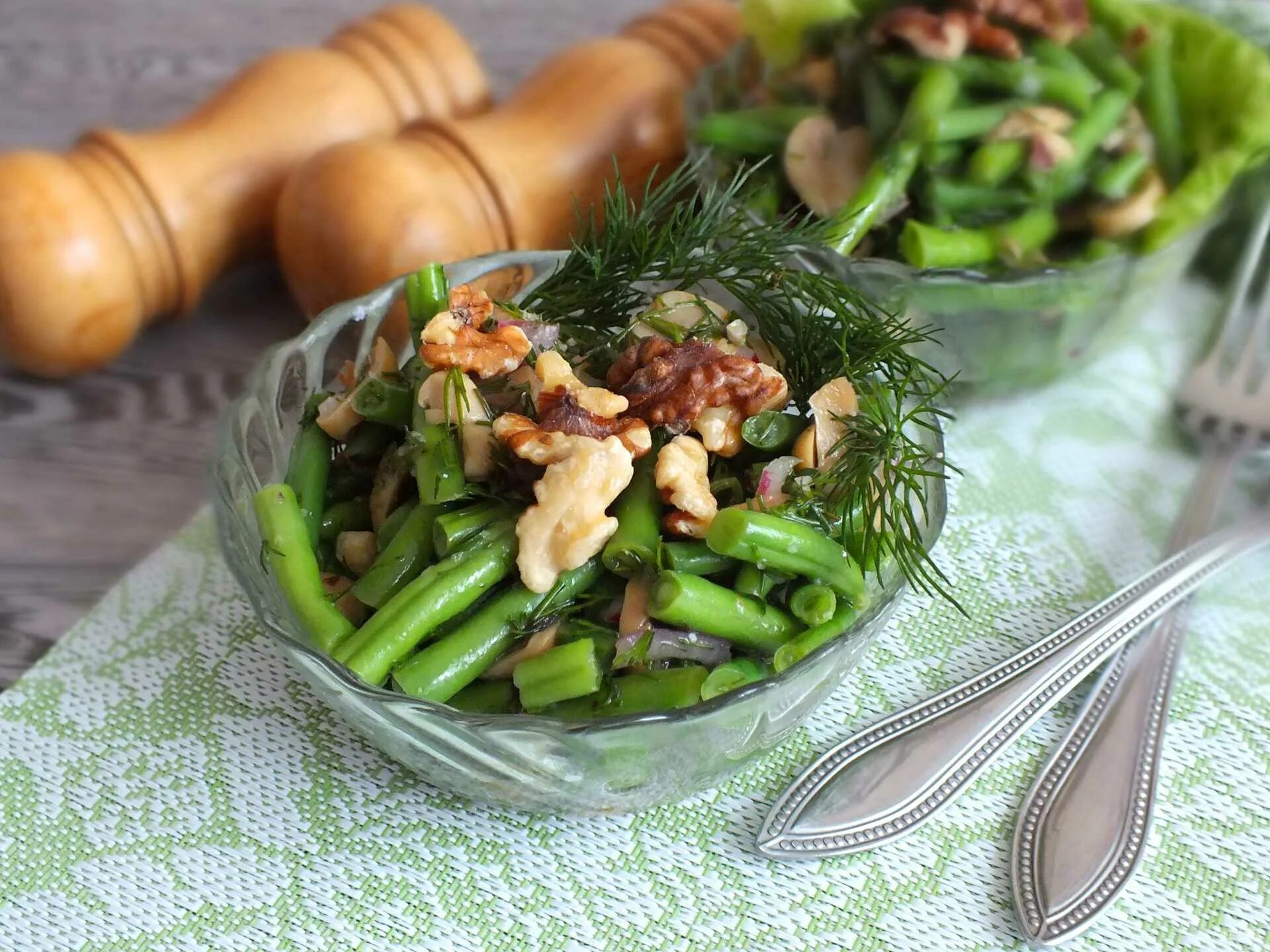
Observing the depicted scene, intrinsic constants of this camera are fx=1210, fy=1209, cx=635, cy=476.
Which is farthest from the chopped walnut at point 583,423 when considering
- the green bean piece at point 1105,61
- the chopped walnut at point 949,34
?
the green bean piece at point 1105,61

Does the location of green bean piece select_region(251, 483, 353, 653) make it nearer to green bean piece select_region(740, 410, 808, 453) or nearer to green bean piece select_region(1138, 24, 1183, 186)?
green bean piece select_region(740, 410, 808, 453)

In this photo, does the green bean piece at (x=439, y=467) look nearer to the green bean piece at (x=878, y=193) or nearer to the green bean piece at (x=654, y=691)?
the green bean piece at (x=654, y=691)

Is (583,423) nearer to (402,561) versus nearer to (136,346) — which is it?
(402,561)

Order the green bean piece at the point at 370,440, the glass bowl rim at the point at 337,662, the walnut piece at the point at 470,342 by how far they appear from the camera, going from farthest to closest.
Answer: the green bean piece at the point at 370,440 → the walnut piece at the point at 470,342 → the glass bowl rim at the point at 337,662

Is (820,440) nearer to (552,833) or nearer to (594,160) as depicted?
(552,833)

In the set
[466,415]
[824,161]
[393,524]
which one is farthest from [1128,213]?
[393,524]

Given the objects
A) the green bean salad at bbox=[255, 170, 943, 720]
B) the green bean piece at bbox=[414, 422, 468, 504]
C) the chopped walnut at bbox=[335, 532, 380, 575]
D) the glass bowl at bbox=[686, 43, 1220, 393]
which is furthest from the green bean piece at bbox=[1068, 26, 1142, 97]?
the chopped walnut at bbox=[335, 532, 380, 575]
